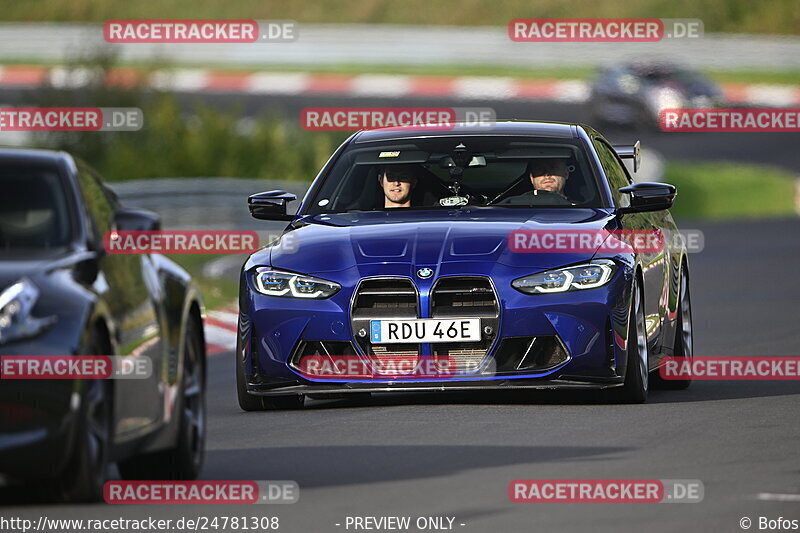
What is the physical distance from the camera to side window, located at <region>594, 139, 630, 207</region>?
12089 mm

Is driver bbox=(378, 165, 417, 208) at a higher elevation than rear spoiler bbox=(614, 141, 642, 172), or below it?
higher

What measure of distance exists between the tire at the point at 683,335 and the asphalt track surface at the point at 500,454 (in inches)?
5.6

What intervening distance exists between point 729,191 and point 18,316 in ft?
96.8

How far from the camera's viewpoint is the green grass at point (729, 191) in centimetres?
3456

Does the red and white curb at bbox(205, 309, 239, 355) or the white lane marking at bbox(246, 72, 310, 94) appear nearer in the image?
the red and white curb at bbox(205, 309, 239, 355)

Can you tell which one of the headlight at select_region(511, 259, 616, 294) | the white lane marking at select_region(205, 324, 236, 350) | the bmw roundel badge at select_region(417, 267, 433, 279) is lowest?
the white lane marking at select_region(205, 324, 236, 350)

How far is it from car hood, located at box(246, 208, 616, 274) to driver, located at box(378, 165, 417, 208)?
271 mm

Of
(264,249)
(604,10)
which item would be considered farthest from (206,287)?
(604,10)

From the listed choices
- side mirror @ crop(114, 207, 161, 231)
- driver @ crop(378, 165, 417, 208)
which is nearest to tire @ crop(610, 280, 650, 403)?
driver @ crop(378, 165, 417, 208)

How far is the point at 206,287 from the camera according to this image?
2067 cm

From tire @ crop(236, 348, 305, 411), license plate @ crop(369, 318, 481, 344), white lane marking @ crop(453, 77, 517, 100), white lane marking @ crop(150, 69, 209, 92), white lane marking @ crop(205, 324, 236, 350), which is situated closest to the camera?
license plate @ crop(369, 318, 481, 344)

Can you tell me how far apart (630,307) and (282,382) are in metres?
1.84

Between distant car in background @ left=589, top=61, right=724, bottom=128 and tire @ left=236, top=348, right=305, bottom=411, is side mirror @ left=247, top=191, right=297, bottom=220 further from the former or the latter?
distant car in background @ left=589, top=61, right=724, bottom=128

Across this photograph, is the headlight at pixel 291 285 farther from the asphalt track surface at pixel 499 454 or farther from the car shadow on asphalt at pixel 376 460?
the car shadow on asphalt at pixel 376 460
